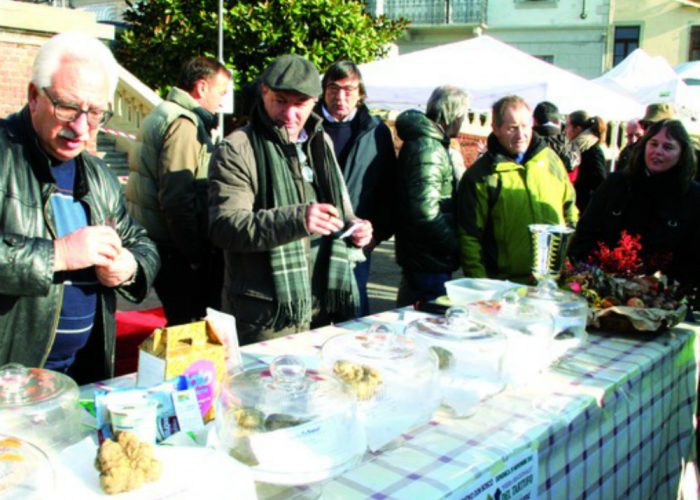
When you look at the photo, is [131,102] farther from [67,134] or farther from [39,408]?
[39,408]

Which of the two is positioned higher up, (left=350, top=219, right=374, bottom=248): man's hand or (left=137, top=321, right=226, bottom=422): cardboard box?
(left=350, top=219, right=374, bottom=248): man's hand

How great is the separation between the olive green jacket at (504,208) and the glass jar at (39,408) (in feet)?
7.17

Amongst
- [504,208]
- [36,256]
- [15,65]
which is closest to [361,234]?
[504,208]

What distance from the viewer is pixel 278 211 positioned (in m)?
2.33

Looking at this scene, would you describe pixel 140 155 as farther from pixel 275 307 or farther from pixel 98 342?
pixel 98 342

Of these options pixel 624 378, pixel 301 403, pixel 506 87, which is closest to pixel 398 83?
pixel 506 87

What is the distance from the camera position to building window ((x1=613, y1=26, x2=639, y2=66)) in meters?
23.8

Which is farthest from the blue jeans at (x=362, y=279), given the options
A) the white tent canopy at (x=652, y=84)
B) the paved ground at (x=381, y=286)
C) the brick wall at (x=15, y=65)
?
the white tent canopy at (x=652, y=84)

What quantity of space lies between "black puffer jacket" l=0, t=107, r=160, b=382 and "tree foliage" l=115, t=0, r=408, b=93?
1013 centimetres

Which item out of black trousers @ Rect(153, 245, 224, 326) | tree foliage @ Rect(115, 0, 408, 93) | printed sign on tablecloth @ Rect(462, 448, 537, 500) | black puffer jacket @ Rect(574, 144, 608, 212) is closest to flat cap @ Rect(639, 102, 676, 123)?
black puffer jacket @ Rect(574, 144, 608, 212)

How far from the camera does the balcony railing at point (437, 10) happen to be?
25.2 meters

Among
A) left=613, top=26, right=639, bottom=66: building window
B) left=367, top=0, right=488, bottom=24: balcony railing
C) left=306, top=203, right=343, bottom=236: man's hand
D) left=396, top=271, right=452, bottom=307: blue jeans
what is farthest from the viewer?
left=367, top=0, right=488, bottom=24: balcony railing

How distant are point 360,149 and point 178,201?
0.94m

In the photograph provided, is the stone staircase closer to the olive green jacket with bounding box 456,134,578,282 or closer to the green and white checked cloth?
the olive green jacket with bounding box 456,134,578,282
